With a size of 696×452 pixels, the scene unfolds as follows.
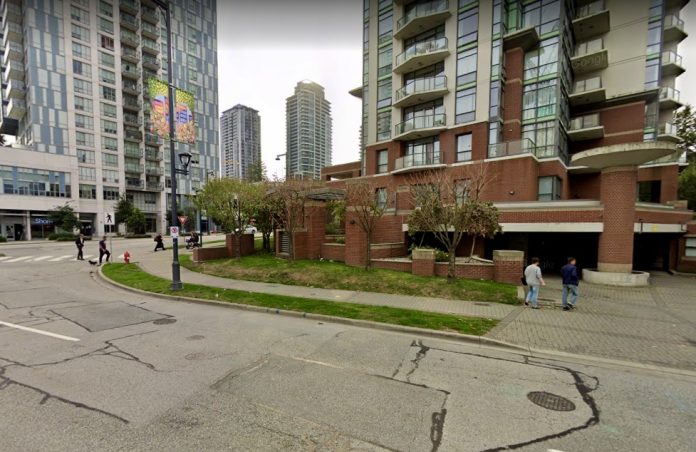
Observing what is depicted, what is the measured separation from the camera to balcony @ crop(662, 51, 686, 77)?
26562 millimetres

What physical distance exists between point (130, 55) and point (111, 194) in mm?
29040

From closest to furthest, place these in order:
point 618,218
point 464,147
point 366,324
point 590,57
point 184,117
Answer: point 366,324, point 184,117, point 618,218, point 464,147, point 590,57

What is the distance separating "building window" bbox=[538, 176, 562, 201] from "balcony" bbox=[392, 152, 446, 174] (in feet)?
23.7

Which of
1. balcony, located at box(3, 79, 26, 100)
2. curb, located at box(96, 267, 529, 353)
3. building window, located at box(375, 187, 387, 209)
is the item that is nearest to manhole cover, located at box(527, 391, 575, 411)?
curb, located at box(96, 267, 529, 353)

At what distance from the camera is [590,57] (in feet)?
82.3

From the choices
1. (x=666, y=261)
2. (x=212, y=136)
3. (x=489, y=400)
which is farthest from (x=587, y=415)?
(x=212, y=136)

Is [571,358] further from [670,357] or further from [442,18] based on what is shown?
[442,18]

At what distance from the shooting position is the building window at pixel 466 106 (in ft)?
75.9

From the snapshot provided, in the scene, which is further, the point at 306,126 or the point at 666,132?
the point at 306,126

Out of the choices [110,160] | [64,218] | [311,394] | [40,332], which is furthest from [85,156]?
[311,394]

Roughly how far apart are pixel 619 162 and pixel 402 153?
16044 mm

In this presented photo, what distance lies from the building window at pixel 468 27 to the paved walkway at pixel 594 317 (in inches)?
797

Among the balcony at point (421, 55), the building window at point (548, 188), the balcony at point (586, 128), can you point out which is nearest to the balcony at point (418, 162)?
the building window at point (548, 188)

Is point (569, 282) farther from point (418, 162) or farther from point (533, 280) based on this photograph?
point (418, 162)
